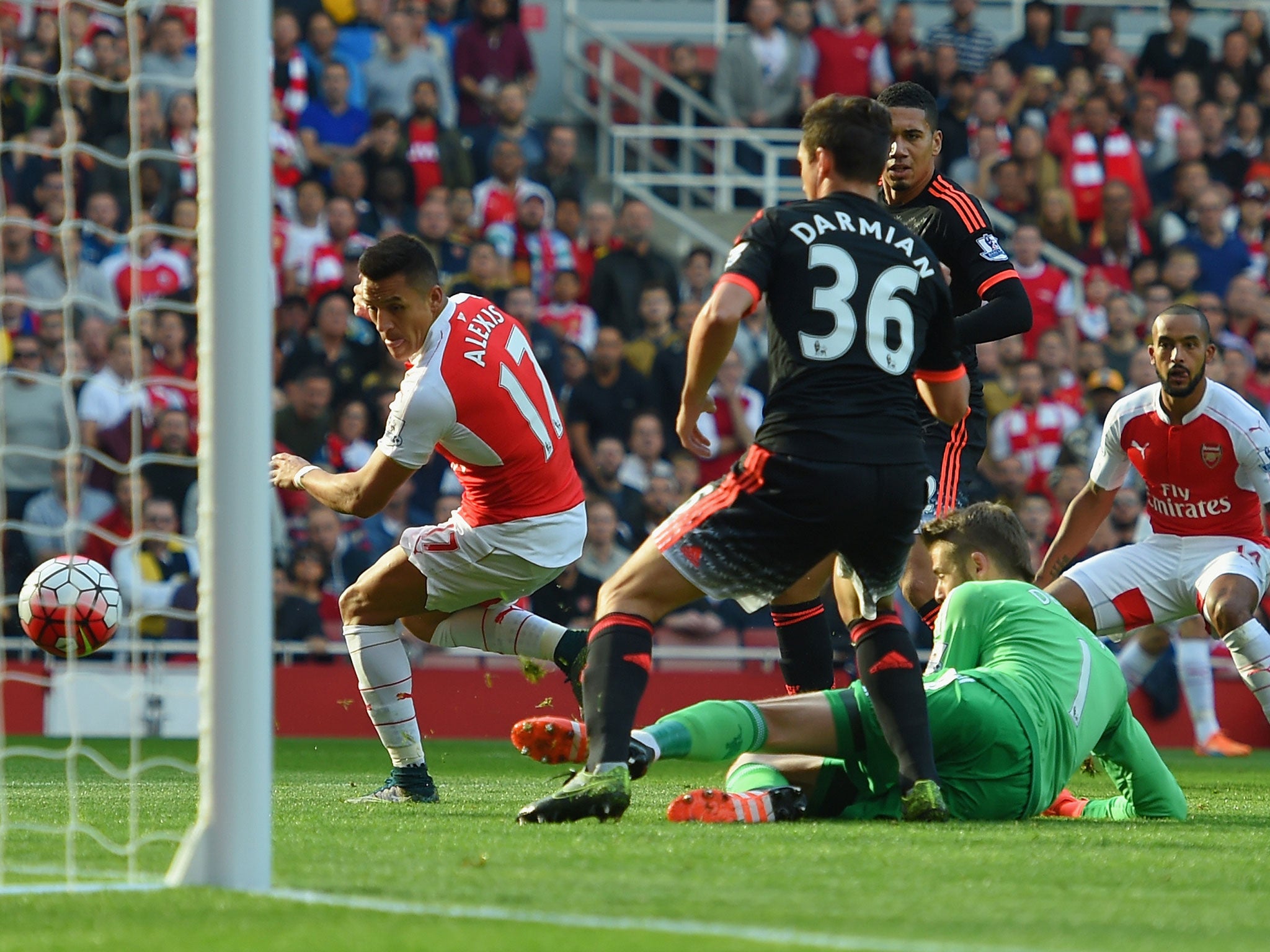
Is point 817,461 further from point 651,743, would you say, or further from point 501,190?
point 501,190

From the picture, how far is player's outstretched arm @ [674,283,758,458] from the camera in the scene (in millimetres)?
4863

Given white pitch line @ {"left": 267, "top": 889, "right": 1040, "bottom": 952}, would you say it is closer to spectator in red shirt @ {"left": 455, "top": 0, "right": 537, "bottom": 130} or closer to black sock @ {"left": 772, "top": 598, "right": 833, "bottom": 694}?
black sock @ {"left": 772, "top": 598, "right": 833, "bottom": 694}

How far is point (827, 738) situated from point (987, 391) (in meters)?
8.93

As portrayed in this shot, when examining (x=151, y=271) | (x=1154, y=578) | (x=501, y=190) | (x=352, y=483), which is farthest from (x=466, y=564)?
(x=501, y=190)

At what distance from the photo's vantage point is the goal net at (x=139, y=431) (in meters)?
3.98

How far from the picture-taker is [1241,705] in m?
12.3

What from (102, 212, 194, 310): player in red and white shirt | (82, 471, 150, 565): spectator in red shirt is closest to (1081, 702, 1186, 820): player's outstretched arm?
(82, 471, 150, 565): spectator in red shirt

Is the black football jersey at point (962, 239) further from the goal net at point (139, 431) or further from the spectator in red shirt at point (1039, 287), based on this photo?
the spectator in red shirt at point (1039, 287)

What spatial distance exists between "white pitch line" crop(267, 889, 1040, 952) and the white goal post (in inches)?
8.4

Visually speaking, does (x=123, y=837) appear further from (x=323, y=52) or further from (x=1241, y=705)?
(x=323, y=52)

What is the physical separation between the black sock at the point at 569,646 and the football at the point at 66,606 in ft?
6.28

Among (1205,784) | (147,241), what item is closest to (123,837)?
(1205,784)

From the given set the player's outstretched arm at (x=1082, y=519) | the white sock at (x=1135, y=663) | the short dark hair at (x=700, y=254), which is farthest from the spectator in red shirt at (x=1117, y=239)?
the player's outstretched arm at (x=1082, y=519)

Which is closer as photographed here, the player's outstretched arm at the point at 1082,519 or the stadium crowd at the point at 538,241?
the player's outstretched arm at the point at 1082,519
